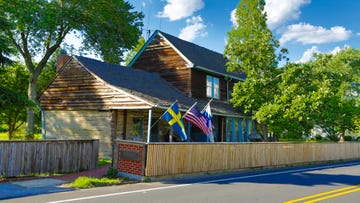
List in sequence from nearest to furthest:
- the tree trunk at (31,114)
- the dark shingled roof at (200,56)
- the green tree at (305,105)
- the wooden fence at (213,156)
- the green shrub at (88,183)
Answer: the green shrub at (88,183) → the wooden fence at (213,156) → the green tree at (305,105) → the dark shingled roof at (200,56) → the tree trunk at (31,114)

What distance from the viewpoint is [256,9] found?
140ft

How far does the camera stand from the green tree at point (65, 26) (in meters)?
27.8

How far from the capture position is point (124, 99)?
1811 centimetres

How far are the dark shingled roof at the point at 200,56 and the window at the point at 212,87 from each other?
0.72 m

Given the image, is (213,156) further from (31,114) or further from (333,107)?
(31,114)

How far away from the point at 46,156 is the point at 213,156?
652 centimetres

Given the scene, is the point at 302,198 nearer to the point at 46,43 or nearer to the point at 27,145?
the point at 27,145

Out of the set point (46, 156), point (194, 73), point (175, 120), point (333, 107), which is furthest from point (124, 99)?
point (333, 107)

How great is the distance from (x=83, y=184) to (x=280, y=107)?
15.1 meters

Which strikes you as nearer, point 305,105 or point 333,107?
point 305,105

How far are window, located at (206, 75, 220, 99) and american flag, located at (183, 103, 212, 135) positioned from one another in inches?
382

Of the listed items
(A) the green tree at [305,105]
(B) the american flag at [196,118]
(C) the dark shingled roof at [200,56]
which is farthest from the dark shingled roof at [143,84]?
(A) the green tree at [305,105]

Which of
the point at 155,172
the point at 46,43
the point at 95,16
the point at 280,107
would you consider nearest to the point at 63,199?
the point at 155,172

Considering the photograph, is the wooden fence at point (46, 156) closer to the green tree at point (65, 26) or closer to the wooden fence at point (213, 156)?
the wooden fence at point (213, 156)
